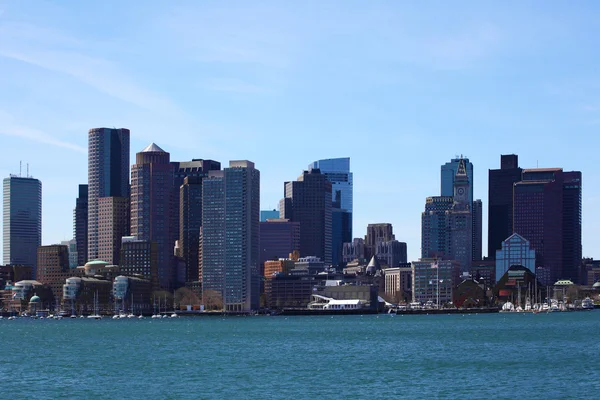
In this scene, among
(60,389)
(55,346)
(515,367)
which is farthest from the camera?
(55,346)

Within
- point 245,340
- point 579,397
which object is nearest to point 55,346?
point 245,340

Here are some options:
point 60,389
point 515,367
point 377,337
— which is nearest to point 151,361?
point 60,389

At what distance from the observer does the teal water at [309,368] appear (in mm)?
82750

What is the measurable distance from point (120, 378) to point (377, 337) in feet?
237

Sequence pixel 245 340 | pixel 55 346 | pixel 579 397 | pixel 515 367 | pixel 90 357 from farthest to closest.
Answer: pixel 245 340, pixel 55 346, pixel 90 357, pixel 515 367, pixel 579 397

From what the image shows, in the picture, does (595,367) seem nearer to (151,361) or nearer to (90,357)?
(151,361)

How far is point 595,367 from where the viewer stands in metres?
98.9

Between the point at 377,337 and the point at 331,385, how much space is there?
245 feet

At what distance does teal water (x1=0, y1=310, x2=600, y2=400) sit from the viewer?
82.8m

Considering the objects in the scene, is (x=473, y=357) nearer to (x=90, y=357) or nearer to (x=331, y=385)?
(x=331, y=385)

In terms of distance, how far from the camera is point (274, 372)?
98562 millimetres

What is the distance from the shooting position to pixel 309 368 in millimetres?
102375

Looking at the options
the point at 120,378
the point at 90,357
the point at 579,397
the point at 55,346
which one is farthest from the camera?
the point at 55,346

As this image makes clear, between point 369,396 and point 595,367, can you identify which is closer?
point 369,396
